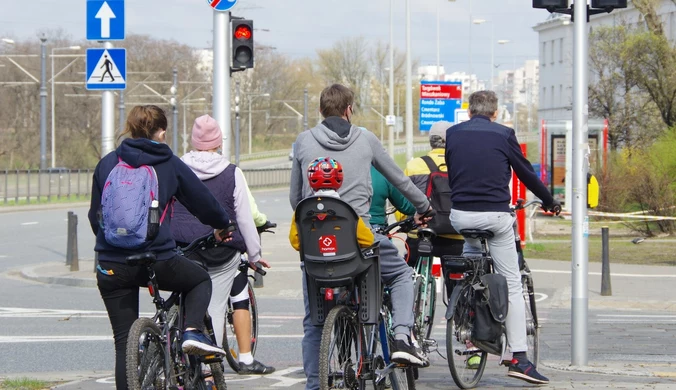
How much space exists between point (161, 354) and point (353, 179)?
58.0 inches

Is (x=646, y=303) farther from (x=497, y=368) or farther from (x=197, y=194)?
(x=197, y=194)

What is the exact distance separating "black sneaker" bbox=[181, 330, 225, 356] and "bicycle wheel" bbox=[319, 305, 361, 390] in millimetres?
A: 553

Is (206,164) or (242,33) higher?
(242,33)

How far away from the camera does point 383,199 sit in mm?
7773

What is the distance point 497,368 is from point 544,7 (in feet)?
8.71

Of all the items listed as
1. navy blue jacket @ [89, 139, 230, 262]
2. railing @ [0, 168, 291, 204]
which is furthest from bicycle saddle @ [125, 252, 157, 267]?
railing @ [0, 168, 291, 204]

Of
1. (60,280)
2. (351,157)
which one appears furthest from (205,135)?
(60,280)

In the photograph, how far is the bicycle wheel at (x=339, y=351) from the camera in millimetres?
5727

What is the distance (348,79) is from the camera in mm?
97625

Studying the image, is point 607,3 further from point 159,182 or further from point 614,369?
point 159,182

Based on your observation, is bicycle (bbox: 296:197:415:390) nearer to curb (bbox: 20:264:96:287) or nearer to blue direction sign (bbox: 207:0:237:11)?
blue direction sign (bbox: 207:0:237:11)

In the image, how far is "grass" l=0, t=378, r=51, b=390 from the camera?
728 cm

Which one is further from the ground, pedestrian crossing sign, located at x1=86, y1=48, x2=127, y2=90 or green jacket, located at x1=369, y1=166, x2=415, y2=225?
pedestrian crossing sign, located at x1=86, y1=48, x2=127, y2=90

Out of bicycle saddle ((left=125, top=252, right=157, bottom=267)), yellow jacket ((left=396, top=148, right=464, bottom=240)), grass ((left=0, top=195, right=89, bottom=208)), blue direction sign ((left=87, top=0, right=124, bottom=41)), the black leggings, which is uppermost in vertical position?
blue direction sign ((left=87, top=0, right=124, bottom=41))
